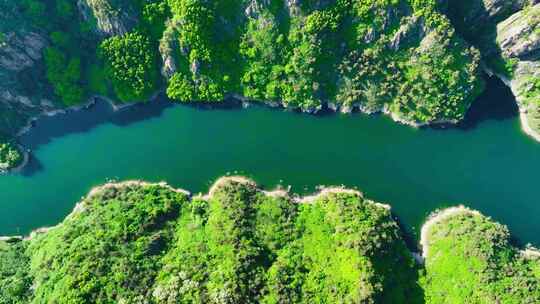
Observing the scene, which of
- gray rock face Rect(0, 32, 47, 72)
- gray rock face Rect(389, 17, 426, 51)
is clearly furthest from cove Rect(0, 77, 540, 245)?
gray rock face Rect(389, 17, 426, 51)

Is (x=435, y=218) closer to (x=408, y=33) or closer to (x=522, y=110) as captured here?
(x=522, y=110)

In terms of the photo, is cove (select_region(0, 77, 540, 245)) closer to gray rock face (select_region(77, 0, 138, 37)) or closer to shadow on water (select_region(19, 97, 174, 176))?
shadow on water (select_region(19, 97, 174, 176))

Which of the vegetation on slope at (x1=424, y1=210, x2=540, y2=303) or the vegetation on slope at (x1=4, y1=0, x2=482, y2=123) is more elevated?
the vegetation on slope at (x1=4, y1=0, x2=482, y2=123)

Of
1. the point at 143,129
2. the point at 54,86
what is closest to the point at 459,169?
the point at 143,129

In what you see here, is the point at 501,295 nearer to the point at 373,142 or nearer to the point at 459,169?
the point at 459,169

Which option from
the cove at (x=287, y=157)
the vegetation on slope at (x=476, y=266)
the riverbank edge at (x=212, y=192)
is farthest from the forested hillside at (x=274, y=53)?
the vegetation on slope at (x=476, y=266)

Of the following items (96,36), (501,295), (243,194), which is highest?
(96,36)

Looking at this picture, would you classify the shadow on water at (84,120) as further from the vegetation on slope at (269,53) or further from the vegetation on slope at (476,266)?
the vegetation on slope at (476,266)

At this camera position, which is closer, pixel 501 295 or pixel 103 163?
pixel 501 295
